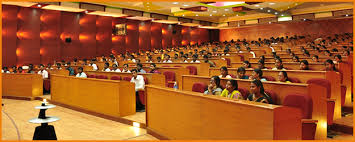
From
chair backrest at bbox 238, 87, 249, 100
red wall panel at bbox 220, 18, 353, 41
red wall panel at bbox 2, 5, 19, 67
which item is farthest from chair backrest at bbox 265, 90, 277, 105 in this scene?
red wall panel at bbox 220, 18, 353, 41

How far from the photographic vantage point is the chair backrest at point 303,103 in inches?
100.0

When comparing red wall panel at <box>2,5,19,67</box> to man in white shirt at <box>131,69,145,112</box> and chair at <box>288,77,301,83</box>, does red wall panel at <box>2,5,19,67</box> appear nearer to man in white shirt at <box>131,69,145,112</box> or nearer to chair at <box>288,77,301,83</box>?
man in white shirt at <box>131,69,145,112</box>

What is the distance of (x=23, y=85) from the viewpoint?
→ 268 inches

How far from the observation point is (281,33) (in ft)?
61.4

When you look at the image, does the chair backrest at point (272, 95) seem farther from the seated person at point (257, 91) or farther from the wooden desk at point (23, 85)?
the wooden desk at point (23, 85)

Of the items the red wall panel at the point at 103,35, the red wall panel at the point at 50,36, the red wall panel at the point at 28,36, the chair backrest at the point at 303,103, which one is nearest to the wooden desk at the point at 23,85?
the red wall panel at the point at 28,36

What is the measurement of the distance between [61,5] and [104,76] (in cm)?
668

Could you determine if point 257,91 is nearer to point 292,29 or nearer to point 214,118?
point 214,118

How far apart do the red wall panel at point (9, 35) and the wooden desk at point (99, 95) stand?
20.9ft

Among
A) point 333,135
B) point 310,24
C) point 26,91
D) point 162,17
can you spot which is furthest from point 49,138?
point 310,24

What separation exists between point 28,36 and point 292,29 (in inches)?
597

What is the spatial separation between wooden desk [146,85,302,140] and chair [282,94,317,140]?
466 mm

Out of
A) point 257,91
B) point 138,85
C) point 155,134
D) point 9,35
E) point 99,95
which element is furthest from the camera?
point 9,35

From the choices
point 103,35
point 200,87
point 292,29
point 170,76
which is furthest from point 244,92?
point 292,29
